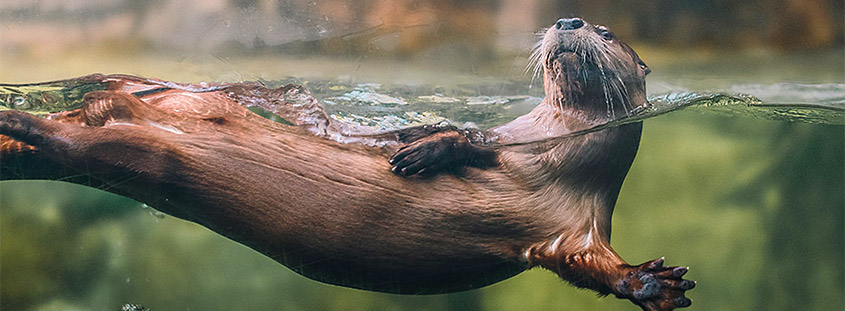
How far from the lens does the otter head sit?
2668 millimetres

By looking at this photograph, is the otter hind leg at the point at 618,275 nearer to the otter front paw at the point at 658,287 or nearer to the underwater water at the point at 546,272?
the otter front paw at the point at 658,287

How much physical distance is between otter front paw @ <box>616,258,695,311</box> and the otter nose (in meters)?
1.05

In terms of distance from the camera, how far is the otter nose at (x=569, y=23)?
2.61 metres

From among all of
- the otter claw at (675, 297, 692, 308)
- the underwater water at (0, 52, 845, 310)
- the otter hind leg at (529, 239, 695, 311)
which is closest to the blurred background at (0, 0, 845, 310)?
the underwater water at (0, 52, 845, 310)

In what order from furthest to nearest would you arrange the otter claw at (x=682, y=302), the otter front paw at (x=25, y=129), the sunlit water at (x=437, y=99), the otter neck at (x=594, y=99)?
the otter neck at (x=594, y=99), the sunlit water at (x=437, y=99), the otter front paw at (x=25, y=129), the otter claw at (x=682, y=302)

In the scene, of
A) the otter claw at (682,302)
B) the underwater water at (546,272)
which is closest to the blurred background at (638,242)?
the underwater water at (546,272)

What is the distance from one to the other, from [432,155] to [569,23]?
2.74 feet

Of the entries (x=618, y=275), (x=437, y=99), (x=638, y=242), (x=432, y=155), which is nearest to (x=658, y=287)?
(x=618, y=275)

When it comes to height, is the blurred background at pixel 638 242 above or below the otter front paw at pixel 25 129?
below

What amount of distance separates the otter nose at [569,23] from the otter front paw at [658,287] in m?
1.05

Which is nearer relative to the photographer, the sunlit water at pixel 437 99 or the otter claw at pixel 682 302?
the otter claw at pixel 682 302

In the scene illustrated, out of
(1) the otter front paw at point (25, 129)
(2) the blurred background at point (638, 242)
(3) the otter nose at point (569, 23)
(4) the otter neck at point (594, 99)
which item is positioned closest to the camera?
(3) the otter nose at point (569, 23)

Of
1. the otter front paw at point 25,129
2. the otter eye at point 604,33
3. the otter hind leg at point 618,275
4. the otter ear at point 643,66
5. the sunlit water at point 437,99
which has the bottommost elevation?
the otter hind leg at point 618,275

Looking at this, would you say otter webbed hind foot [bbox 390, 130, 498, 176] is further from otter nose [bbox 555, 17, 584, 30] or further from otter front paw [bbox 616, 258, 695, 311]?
otter front paw [bbox 616, 258, 695, 311]
